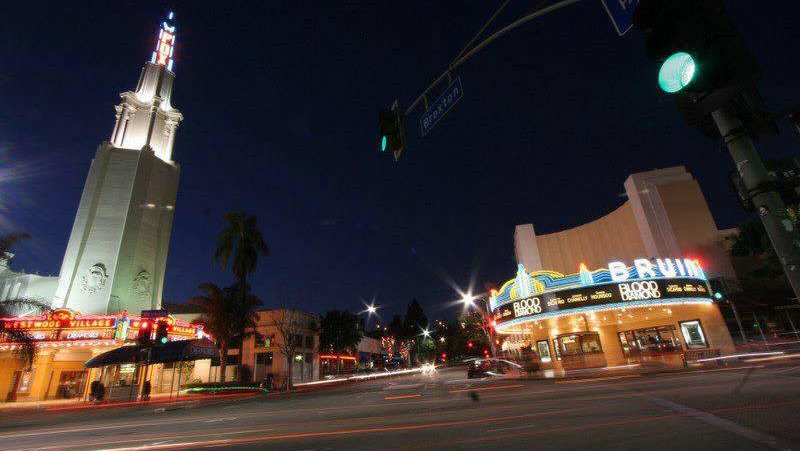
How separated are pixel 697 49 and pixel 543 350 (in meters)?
40.1

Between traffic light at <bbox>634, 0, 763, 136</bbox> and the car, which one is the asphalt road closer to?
traffic light at <bbox>634, 0, 763, 136</bbox>

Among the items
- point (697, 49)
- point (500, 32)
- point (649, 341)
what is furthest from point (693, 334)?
point (697, 49)

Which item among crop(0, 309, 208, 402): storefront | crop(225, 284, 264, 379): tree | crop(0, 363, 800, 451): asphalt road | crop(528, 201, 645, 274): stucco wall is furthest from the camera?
crop(528, 201, 645, 274): stucco wall

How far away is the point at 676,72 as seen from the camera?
2.98m

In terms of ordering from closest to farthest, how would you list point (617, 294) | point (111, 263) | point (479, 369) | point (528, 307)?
1. point (617, 294)
2. point (528, 307)
3. point (479, 369)
4. point (111, 263)

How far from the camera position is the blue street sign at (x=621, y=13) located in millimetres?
4035

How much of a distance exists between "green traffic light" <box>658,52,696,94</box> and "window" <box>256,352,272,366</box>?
2036 inches

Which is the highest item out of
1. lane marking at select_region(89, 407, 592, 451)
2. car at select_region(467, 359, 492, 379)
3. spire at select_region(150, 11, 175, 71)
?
spire at select_region(150, 11, 175, 71)

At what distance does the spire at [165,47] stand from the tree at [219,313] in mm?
35869

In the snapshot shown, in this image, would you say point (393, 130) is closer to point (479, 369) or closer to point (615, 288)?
point (615, 288)

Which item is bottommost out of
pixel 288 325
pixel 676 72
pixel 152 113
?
pixel 676 72

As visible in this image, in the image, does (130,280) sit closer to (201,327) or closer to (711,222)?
(201,327)

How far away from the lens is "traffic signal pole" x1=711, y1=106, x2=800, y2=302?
2924mm

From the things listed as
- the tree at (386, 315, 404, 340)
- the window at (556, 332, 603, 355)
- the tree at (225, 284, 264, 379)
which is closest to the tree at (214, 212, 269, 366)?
the tree at (225, 284, 264, 379)
